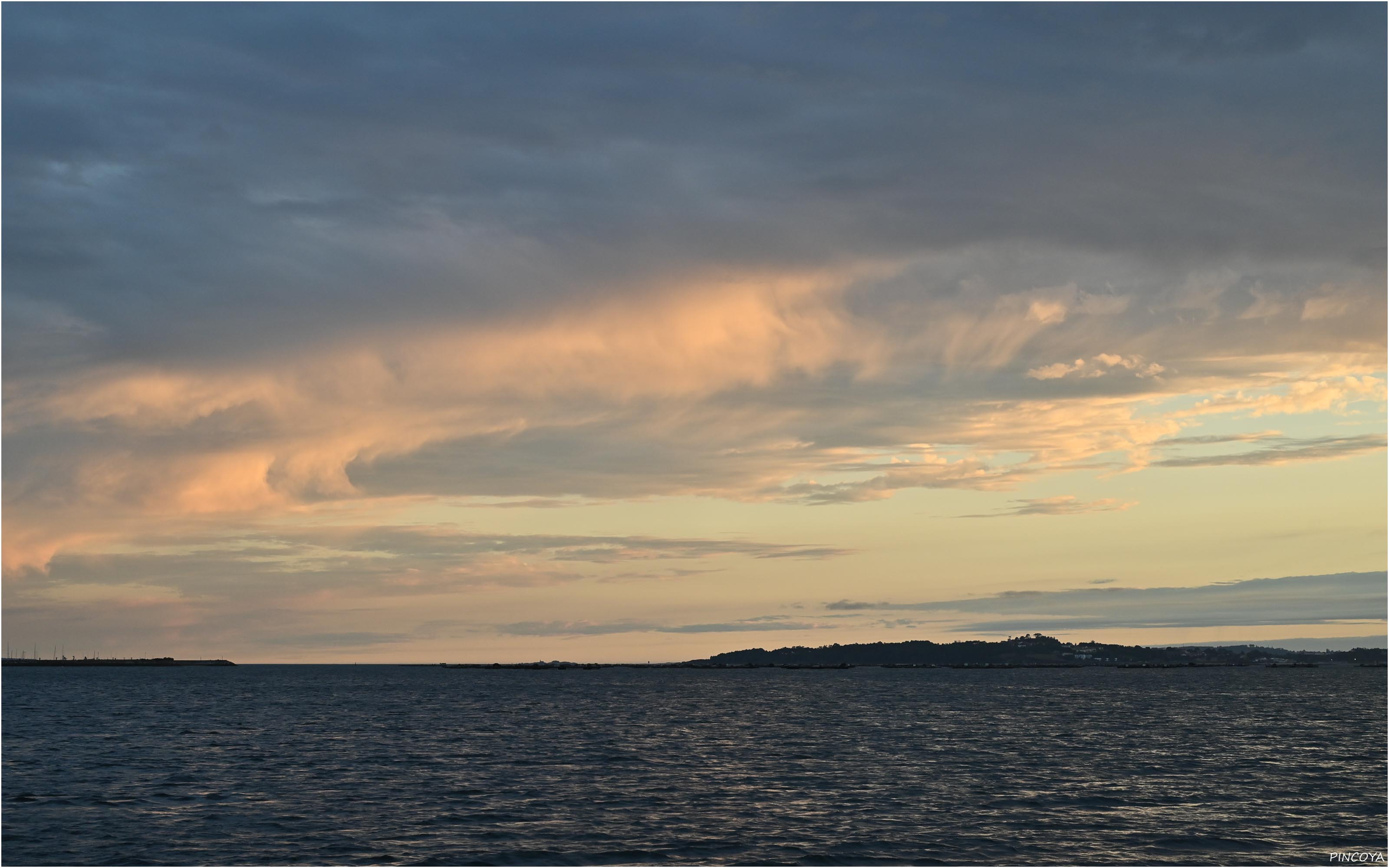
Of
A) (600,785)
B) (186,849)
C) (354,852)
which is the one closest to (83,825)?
(186,849)

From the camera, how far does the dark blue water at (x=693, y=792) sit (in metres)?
48.0

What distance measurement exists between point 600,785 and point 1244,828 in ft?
115

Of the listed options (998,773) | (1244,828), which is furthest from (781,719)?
(1244,828)

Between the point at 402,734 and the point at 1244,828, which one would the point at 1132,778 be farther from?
the point at 402,734

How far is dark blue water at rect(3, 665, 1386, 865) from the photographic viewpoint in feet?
158

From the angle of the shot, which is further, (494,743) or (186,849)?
(494,743)

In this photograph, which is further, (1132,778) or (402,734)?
(402,734)

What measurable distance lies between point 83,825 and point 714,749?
48.7 m

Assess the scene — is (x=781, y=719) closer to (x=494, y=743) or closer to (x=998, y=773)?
(x=494, y=743)

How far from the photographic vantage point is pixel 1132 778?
231ft

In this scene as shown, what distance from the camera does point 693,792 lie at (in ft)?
211

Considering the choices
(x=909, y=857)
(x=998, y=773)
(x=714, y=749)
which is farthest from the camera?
(x=714, y=749)

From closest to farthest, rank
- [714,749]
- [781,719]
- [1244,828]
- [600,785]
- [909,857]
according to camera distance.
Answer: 1. [909,857]
2. [1244,828]
3. [600,785]
4. [714,749]
5. [781,719]

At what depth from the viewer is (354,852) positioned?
1838 inches
